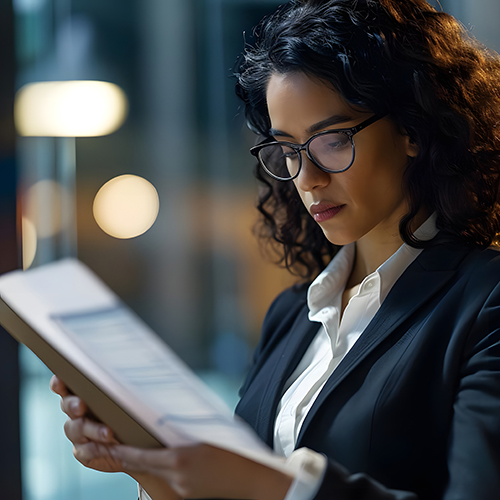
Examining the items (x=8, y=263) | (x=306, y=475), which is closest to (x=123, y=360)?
(x=306, y=475)

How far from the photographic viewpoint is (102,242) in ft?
6.67

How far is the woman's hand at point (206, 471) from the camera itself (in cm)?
60

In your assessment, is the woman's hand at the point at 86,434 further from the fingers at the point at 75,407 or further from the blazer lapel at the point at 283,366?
the blazer lapel at the point at 283,366

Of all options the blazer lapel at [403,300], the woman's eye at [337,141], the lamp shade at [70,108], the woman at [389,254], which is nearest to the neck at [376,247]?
the woman at [389,254]

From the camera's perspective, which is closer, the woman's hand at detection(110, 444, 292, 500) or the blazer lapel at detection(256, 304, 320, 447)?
the woman's hand at detection(110, 444, 292, 500)

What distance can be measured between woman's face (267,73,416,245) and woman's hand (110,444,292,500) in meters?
0.57

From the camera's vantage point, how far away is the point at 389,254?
1148 millimetres

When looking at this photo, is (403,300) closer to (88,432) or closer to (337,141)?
(337,141)

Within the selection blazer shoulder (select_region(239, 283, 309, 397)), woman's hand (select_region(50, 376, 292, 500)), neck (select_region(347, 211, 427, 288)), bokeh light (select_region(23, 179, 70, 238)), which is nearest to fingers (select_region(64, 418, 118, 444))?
woman's hand (select_region(50, 376, 292, 500))

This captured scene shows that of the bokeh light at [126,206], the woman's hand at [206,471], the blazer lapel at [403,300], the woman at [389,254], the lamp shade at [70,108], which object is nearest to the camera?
the woman's hand at [206,471]

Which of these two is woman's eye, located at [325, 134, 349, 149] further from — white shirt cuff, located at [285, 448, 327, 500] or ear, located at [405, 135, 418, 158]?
white shirt cuff, located at [285, 448, 327, 500]

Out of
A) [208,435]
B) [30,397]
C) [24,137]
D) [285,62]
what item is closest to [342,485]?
[208,435]

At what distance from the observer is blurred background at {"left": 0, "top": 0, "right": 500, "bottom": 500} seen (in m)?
1.70

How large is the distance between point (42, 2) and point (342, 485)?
1.92 m
